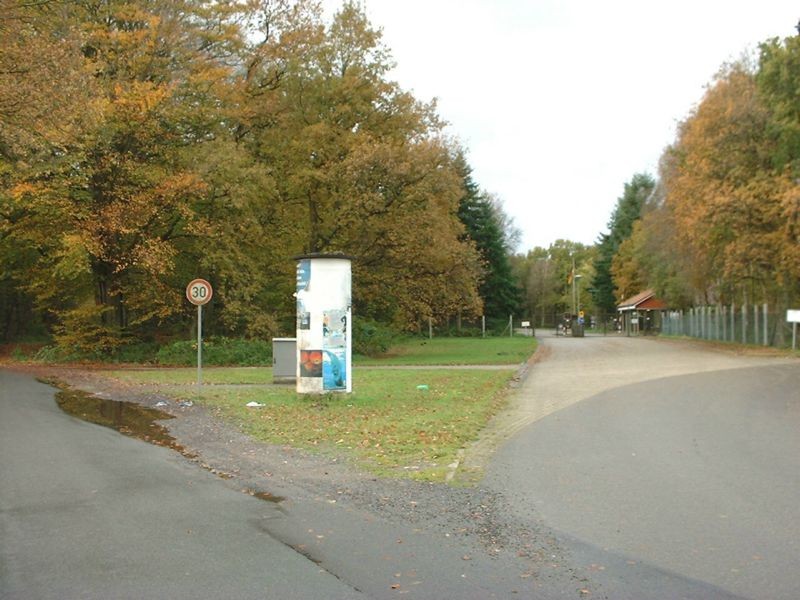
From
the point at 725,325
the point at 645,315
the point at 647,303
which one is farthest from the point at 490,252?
the point at 725,325

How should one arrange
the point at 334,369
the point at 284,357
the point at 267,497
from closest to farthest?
the point at 267,497 → the point at 334,369 → the point at 284,357

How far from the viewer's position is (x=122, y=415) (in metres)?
14.1

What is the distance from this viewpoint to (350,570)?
→ 5.22 meters

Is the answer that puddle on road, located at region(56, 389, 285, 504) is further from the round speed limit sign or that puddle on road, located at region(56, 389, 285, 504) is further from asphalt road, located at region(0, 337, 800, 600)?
the round speed limit sign

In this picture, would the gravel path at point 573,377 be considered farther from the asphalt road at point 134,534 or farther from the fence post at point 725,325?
the fence post at point 725,325

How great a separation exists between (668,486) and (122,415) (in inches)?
401

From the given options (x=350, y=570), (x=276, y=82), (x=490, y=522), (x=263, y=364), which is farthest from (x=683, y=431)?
(x=276, y=82)

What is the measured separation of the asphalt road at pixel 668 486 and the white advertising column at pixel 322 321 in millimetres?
3995

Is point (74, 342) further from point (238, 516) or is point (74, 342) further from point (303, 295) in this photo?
point (238, 516)

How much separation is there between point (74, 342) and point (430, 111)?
736 inches

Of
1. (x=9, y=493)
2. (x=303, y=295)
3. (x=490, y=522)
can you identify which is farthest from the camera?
(x=303, y=295)

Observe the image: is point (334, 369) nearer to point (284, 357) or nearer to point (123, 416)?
point (123, 416)

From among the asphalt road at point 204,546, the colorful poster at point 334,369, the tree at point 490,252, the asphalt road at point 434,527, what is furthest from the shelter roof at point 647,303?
the asphalt road at point 204,546

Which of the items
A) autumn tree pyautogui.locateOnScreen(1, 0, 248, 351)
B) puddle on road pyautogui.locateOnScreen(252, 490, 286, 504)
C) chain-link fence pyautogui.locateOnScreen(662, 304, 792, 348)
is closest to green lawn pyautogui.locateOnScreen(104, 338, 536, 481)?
puddle on road pyautogui.locateOnScreen(252, 490, 286, 504)
